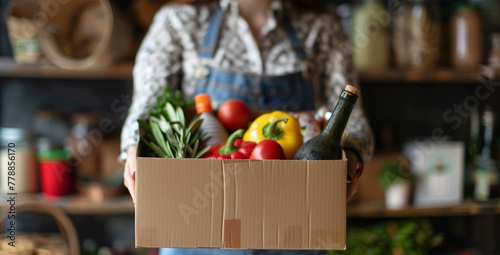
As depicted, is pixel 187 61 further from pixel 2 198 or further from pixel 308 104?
pixel 2 198

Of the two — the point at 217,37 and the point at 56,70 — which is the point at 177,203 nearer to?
the point at 217,37

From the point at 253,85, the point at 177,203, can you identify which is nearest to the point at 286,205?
the point at 177,203

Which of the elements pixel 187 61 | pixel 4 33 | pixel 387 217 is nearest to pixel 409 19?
pixel 387 217

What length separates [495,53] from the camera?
1904 mm

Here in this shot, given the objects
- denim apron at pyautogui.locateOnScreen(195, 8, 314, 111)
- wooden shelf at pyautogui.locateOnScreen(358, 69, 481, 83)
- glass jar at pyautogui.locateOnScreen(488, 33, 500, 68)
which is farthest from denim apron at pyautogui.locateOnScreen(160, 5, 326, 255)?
glass jar at pyautogui.locateOnScreen(488, 33, 500, 68)

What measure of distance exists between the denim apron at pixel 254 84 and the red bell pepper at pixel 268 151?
0.36 meters

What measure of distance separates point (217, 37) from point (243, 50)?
0.25 feet

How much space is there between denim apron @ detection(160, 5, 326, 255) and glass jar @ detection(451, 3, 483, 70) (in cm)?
97

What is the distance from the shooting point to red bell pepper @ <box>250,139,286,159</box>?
2.70 ft

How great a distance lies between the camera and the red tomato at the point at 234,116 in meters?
1.03

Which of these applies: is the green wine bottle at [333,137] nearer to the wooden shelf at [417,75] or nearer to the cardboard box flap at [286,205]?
the cardboard box flap at [286,205]

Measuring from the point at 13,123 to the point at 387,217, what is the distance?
5.47ft

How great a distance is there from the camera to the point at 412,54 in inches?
74.1

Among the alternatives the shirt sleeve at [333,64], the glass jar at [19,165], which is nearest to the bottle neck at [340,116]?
the shirt sleeve at [333,64]
